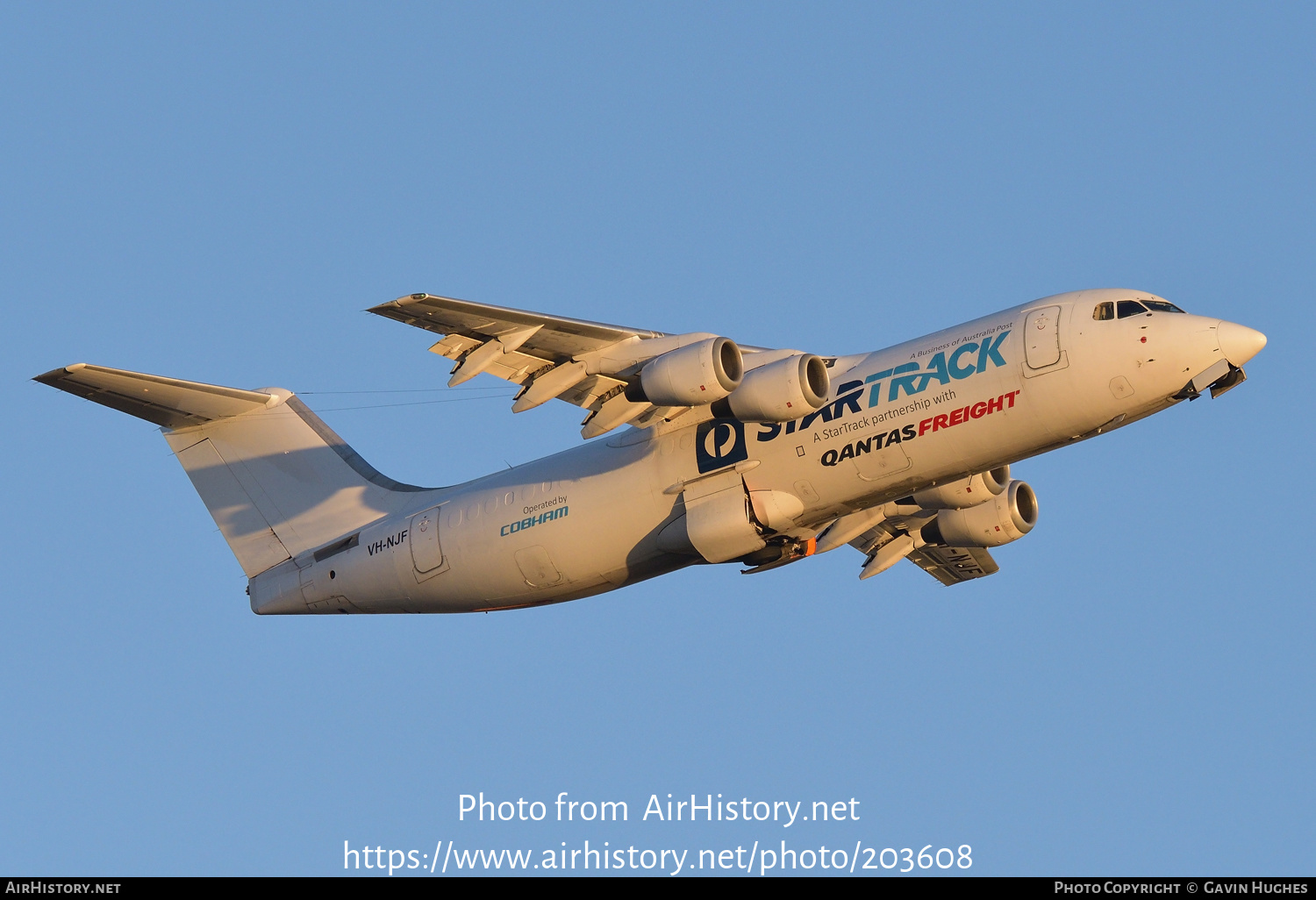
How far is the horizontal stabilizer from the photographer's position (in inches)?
714

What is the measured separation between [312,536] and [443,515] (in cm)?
217

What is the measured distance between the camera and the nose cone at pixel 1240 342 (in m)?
15.6

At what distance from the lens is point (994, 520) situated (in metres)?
20.2

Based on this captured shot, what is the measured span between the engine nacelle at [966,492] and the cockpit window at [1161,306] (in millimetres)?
3676

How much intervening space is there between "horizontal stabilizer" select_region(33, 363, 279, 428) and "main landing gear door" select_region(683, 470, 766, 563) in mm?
6560

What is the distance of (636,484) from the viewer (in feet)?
59.4

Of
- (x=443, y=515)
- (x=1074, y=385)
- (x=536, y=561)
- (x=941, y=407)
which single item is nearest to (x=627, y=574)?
(x=536, y=561)

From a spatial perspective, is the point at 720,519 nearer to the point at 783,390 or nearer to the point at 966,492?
the point at 783,390

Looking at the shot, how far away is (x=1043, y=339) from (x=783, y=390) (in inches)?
104

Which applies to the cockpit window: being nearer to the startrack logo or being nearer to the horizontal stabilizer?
the startrack logo

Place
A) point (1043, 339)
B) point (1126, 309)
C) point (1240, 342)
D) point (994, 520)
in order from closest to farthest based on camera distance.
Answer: point (1240, 342) < point (1126, 309) < point (1043, 339) < point (994, 520)

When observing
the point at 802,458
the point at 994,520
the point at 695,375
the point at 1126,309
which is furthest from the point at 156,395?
the point at 1126,309

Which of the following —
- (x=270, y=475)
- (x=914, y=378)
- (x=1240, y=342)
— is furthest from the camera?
(x=270, y=475)
